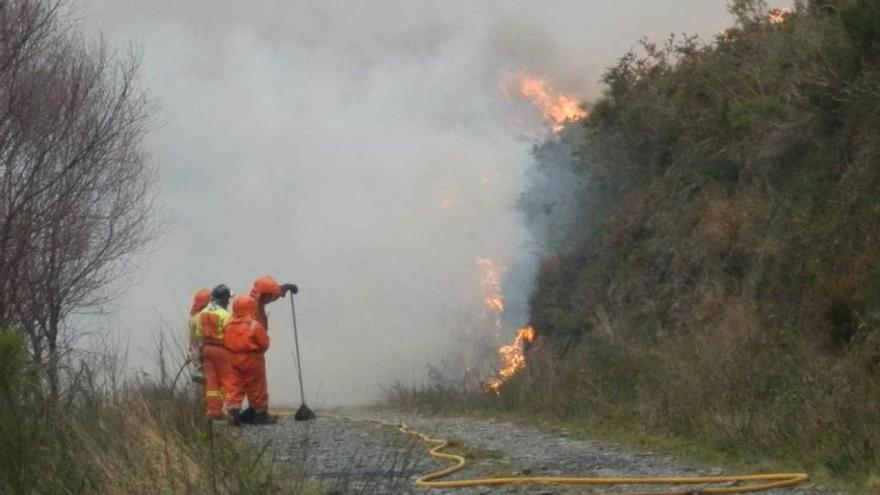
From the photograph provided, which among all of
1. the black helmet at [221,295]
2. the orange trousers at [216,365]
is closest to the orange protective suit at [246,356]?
the orange trousers at [216,365]

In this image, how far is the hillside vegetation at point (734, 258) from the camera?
13609mm

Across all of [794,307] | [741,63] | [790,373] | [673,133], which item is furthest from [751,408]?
[673,133]

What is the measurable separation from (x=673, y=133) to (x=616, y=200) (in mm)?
3001

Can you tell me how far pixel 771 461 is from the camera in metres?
11.8

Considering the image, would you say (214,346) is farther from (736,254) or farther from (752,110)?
(752,110)

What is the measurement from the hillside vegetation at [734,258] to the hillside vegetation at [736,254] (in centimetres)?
4

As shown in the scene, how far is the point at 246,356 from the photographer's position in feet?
57.6

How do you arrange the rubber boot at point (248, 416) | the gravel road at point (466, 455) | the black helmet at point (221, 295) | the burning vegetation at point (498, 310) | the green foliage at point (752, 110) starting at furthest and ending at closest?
the burning vegetation at point (498, 310)
the green foliage at point (752, 110)
the black helmet at point (221, 295)
the rubber boot at point (248, 416)
the gravel road at point (466, 455)

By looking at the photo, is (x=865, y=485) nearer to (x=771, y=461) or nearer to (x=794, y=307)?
(x=771, y=461)

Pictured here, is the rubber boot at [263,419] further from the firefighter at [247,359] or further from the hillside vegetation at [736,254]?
the hillside vegetation at [736,254]

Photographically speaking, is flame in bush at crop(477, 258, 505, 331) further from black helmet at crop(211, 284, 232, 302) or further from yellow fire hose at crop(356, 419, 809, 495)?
yellow fire hose at crop(356, 419, 809, 495)

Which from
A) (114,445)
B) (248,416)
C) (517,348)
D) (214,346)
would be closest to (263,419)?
(248,416)

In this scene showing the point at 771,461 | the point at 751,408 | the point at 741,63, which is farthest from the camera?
the point at 741,63

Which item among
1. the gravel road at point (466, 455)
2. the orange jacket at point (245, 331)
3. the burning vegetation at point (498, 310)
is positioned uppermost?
the burning vegetation at point (498, 310)
